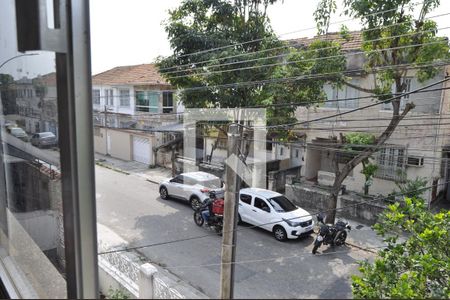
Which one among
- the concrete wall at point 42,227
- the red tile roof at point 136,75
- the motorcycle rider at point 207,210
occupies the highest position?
the red tile roof at point 136,75

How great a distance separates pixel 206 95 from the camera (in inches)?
80.1

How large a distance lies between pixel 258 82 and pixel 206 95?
1.05ft

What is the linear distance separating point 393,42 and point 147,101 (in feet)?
5.29

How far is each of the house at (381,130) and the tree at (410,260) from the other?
71 centimetres

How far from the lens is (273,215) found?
1922mm

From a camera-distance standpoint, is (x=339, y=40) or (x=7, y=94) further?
(x=339, y=40)

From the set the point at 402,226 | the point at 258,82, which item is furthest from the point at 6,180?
the point at 402,226

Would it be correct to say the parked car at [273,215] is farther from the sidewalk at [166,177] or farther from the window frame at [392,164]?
the window frame at [392,164]

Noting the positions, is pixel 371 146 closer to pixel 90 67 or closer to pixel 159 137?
pixel 159 137

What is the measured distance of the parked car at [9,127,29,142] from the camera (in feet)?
3.18

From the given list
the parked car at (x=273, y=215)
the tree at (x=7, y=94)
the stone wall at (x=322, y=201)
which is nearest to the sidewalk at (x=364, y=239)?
the parked car at (x=273, y=215)

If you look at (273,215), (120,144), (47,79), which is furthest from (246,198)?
(47,79)

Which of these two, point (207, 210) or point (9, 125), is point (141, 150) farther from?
point (9, 125)

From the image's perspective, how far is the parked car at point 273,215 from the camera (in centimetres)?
155
